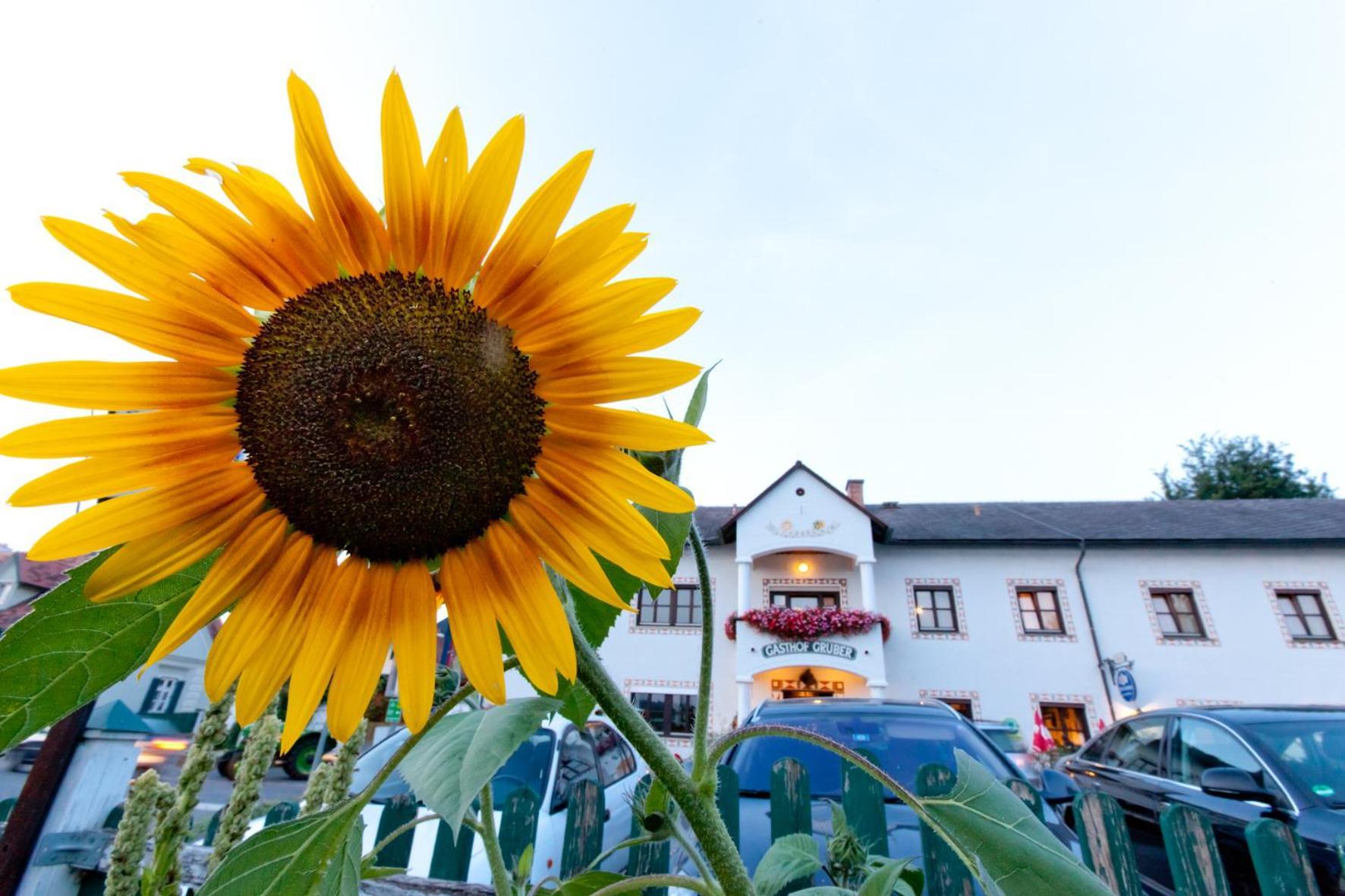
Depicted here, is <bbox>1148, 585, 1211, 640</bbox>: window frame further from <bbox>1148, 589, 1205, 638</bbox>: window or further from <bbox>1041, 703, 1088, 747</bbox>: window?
<bbox>1041, 703, 1088, 747</bbox>: window

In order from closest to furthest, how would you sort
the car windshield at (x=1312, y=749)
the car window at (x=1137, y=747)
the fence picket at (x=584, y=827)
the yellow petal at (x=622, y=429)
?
1. the yellow petal at (x=622, y=429)
2. the fence picket at (x=584, y=827)
3. the car windshield at (x=1312, y=749)
4. the car window at (x=1137, y=747)

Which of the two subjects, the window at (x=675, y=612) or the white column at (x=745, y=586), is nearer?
the white column at (x=745, y=586)

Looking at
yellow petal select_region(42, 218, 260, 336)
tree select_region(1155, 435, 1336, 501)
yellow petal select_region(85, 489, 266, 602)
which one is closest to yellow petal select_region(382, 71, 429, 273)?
yellow petal select_region(42, 218, 260, 336)

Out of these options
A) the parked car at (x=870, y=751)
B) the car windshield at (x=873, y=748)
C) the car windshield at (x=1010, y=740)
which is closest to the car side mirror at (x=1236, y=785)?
the parked car at (x=870, y=751)

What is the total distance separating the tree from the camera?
1120 inches

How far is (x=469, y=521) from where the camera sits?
58 centimetres

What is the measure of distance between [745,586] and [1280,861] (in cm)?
1581

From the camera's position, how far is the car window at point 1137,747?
558 cm

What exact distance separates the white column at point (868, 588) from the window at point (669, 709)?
4.79 metres

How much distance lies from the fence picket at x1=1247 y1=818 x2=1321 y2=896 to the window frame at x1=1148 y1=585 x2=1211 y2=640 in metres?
17.0

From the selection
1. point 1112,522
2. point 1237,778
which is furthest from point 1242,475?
point 1237,778

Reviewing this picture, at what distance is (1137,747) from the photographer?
589 cm

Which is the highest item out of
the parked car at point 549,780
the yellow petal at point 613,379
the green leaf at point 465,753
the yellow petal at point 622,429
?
the yellow petal at point 613,379

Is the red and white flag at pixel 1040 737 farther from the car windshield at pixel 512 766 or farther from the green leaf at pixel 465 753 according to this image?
the green leaf at pixel 465 753
